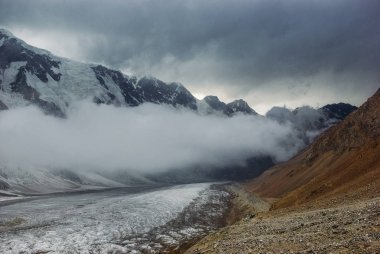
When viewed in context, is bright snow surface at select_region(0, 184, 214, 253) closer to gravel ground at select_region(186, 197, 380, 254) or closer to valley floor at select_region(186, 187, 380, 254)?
gravel ground at select_region(186, 197, 380, 254)

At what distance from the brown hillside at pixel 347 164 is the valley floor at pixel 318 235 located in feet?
38.8

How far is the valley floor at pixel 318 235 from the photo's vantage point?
106 ft

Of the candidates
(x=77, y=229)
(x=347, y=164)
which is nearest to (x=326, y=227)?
(x=77, y=229)

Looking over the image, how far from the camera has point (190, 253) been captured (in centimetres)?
4875

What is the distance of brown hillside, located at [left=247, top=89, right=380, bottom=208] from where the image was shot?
67.2m

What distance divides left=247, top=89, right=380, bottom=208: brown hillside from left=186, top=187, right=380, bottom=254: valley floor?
466 inches

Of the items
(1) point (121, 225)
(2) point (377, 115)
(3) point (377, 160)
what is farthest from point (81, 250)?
(2) point (377, 115)

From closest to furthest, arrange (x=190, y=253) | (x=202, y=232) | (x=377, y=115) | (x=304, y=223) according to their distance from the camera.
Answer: (x=304, y=223) → (x=190, y=253) → (x=202, y=232) → (x=377, y=115)

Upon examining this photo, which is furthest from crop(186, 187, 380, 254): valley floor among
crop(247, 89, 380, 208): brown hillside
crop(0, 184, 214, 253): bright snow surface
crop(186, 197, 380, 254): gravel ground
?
crop(0, 184, 214, 253): bright snow surface

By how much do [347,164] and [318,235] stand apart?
63.8 m

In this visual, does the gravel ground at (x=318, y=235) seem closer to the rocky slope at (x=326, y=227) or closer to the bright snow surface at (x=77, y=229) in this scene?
the rocky slope at (x=326, y=227)

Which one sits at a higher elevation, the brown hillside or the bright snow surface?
the brown hillside

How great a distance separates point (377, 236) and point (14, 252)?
138 feet

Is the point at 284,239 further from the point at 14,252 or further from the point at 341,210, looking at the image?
the point at 14,252
